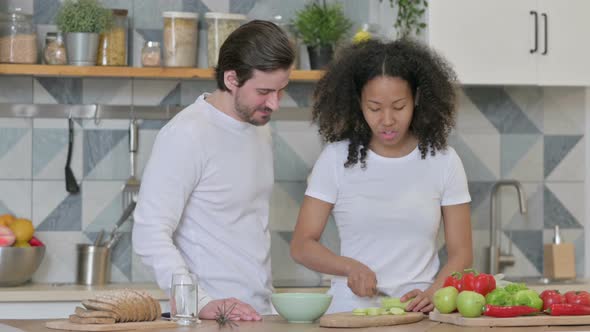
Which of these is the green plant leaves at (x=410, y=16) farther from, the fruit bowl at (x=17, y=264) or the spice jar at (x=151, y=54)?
the fruit bowl at (x=17, y=264)

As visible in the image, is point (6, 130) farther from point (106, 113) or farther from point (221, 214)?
point (221, 214)

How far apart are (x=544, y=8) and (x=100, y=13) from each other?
1649 mm

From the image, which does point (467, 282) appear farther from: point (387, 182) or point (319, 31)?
point (319, 31)

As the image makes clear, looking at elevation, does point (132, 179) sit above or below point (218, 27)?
below

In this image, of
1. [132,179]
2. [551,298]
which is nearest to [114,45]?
[132,179]

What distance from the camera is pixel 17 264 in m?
3.50

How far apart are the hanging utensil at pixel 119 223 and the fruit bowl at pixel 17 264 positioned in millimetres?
310

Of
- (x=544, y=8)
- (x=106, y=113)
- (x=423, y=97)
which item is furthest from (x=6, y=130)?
(x=544, y=8)

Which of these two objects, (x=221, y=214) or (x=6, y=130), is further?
(x=6, y=130)

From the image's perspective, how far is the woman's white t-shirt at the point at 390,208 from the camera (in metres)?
2.58

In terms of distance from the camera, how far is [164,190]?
95.0 inches

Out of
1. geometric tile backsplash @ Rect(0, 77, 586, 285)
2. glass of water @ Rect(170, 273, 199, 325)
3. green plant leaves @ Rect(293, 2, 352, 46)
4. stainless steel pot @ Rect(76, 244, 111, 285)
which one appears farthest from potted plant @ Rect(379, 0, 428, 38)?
glass of water @ Rect(170, 273, 199, 325)

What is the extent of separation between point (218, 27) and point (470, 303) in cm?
184

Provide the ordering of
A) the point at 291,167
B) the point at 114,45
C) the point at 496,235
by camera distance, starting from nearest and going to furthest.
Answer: the point at 114,45
the point at 291,167
the point at 496,235
